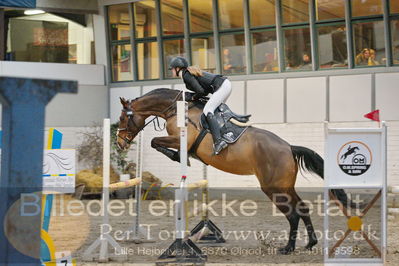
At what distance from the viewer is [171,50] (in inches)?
641

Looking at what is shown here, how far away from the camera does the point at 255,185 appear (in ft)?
50.7

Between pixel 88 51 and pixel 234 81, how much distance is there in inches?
162

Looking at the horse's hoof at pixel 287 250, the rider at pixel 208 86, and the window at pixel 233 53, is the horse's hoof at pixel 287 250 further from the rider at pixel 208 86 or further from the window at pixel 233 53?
the window at pixel 233 53

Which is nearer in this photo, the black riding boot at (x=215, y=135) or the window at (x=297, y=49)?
the black riding boot at (x=215, y=135)

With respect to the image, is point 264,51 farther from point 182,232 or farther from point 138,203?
point 182,232

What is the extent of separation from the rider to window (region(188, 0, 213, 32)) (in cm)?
708

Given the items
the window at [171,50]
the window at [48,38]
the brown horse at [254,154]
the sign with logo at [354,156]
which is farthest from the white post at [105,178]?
the window at [48,38]

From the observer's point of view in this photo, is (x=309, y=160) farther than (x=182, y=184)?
Yes

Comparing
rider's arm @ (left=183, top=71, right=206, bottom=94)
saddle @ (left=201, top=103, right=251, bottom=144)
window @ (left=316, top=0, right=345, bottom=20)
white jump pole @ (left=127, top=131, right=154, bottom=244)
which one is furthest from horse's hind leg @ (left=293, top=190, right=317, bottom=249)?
window @ (left=316, top=0, right=345, bottom=20)

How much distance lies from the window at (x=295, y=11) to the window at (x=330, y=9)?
0.26 m

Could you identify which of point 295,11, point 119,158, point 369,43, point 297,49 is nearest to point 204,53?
point 297,49

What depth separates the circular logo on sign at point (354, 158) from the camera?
700 cm

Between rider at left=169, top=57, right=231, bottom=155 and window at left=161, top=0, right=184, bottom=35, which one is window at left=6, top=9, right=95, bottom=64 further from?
rider at left=169, top=57, right=231, bottom=155

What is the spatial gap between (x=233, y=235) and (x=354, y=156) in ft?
11.1
